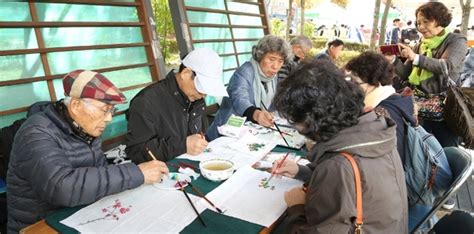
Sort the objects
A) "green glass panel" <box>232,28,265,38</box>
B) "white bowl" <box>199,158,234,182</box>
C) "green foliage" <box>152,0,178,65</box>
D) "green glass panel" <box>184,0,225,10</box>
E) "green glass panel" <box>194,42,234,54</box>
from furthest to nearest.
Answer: "green foliage" <box>152,0,178,65</box> < "green glass panel" <box>232,28,265,38</box> < "green glass panel" <box>194,42,234,54</box> < "green glass panel" <box>184,0,225,10</box> < "white bowl" <box>199,158,234,182</box>

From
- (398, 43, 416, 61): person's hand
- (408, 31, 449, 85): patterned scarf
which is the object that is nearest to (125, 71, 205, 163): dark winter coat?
(398, 43, 416, 61): person's hand

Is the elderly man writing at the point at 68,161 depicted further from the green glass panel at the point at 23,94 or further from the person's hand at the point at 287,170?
the green glass panel at the point at 23,94

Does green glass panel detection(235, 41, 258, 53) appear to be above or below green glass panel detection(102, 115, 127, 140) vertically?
above

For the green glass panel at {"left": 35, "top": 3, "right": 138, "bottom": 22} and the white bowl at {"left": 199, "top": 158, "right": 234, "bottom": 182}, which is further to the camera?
the green glass panel at {"left": 35, "top": 3, "right": 138, "bottom": 22}

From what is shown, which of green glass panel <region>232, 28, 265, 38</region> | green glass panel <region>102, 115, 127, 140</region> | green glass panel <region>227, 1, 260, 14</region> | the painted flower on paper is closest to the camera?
the painted flower on paper

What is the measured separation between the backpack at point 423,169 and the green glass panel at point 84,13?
3.10m

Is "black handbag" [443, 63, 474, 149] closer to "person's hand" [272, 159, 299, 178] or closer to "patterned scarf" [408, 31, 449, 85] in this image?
"patterned scarf" [408, 31, 449, 85]

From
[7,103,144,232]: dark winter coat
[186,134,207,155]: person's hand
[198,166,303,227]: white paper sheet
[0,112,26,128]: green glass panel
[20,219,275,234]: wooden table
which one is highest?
[0,112,26,128]: green glass panel

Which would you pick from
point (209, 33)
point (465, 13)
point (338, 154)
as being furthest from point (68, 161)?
point (465, 13)

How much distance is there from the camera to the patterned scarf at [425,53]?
130 inches

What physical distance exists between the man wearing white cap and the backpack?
124 centimetres

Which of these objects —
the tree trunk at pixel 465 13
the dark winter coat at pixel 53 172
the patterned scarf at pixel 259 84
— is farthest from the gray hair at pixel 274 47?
the tree trunk at pixel 465 13

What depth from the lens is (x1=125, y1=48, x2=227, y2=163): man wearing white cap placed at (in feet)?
6.80

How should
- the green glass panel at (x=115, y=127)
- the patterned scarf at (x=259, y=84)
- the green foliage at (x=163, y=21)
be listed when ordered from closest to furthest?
the patterned scarf at (x=259, y=84)
the green glass panel at (x=115, y=127)
the green foliage at (x=163, y=21)
